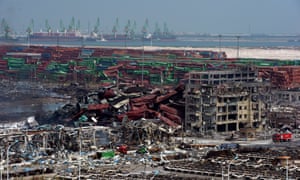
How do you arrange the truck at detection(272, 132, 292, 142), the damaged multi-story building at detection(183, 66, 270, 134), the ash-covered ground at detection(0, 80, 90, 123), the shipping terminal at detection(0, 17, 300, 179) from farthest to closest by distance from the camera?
the ash-covered ground at detection(0, 80, 90, 123), the damaged multi-story building at detection(183, 66, 270, 134), the truck at detection(272, 132, 292, 142), the shipping terminal at detection(0, 17, 300, 179)

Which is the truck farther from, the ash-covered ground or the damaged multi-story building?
the ash-covered ground

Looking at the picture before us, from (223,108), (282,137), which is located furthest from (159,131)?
(223,108)

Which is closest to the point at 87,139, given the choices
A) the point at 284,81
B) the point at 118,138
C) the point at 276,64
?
the point at 118,138

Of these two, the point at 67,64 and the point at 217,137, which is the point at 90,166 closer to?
the point at 217,137

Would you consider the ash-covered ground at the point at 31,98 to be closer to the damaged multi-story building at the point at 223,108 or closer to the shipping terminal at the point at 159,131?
the shipping terminal at the point at 159,131

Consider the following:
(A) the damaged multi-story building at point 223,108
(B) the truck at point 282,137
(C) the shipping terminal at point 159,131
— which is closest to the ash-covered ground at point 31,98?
(C) the shipping terminal at point 159,131

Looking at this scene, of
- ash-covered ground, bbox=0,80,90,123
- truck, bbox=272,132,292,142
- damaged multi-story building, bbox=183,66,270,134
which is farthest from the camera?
ash-covered ground, bbox=0,80,90,123

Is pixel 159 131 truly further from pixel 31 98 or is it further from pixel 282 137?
pixel 31 98

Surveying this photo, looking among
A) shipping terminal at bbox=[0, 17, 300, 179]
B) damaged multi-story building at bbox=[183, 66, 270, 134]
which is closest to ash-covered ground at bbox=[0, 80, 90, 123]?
shipping terminal at bbox=[0, 17, 300, 179]
